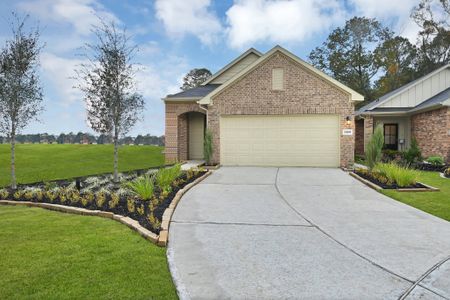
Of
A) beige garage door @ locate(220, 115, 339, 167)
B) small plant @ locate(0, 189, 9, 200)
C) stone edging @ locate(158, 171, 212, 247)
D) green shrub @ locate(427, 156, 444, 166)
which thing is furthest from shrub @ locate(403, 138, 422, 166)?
small plant @ locate(0, 189, 9, 200)

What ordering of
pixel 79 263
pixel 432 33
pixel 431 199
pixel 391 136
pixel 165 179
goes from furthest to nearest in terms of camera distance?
pixel 432 33, pixel 391 136, pixel 165 179, pixel 431 199, pixel 79 263

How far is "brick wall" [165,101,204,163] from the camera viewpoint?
17.3 metres

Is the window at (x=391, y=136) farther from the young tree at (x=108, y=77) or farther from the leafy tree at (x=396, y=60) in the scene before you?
the leafy tree at (x=396, y=60)

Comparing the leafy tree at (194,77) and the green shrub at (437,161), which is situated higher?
the leafy tree at (194,77)

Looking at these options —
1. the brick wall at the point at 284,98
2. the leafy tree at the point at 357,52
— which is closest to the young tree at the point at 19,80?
the brick wall at the point at 284,98

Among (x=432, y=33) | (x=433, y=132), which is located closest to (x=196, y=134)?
(x=433, y=132)

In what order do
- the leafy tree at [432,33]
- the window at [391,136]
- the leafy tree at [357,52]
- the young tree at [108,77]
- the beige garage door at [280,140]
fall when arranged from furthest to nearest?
the leafy tree at [357,52]
the leafy tree at [432,33]
the window at [391,136]
the beige garage door at [280,140]
the young tree at [108,77]

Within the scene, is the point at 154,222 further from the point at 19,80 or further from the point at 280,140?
the point at 280,140

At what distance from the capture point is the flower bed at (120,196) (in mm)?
6215

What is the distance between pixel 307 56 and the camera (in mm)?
37250

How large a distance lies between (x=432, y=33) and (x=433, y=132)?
2140cm

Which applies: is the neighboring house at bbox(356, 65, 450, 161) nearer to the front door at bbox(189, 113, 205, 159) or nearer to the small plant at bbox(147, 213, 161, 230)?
the front door at bbox(189, 113, 205, 159)

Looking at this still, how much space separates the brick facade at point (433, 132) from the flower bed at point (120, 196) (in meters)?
12.5

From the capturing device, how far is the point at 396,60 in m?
33.7
